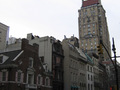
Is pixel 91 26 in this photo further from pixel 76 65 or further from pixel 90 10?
pixel 76 65

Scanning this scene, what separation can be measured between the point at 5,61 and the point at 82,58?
29077 millimetres

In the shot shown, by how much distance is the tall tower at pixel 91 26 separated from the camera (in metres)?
158

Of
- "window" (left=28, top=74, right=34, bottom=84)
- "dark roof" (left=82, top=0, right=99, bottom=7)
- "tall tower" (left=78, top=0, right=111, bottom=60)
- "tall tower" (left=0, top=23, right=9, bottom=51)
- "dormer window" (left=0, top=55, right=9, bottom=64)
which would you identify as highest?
"dark roof" (left=82, top=0, right=99, bottom=7)

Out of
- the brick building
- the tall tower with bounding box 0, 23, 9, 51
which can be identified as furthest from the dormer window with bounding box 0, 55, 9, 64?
the tall tower with bounding box 0, 23, 9, 51

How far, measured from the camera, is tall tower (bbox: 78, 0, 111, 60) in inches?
6220

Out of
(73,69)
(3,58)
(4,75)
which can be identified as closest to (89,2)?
(73,69)

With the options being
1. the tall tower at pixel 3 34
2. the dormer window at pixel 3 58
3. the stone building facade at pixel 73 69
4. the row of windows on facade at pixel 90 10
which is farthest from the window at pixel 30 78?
the row of windows on facade at pixel 90 10

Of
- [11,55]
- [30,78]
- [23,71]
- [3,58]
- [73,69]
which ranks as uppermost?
[11,55]

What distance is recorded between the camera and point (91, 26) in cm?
16700

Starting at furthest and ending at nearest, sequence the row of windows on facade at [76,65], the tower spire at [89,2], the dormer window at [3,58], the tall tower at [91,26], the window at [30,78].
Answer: the tower spire at [89,2]
the tall tower at [91,26]
the row of windows on facade at [76,65]
the window at [30,78]
the dormer window at [3,58]

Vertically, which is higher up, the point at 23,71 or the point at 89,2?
the point at 89,2

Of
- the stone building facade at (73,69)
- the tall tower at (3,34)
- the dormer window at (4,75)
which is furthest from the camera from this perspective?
the tall tower at (3,34)

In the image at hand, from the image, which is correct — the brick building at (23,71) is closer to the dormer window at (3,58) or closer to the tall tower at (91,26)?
the dormer window at (3,58)

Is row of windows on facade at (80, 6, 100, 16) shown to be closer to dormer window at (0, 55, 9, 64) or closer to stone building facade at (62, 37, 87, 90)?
stone building facade at (62, 37, 87, 90)
